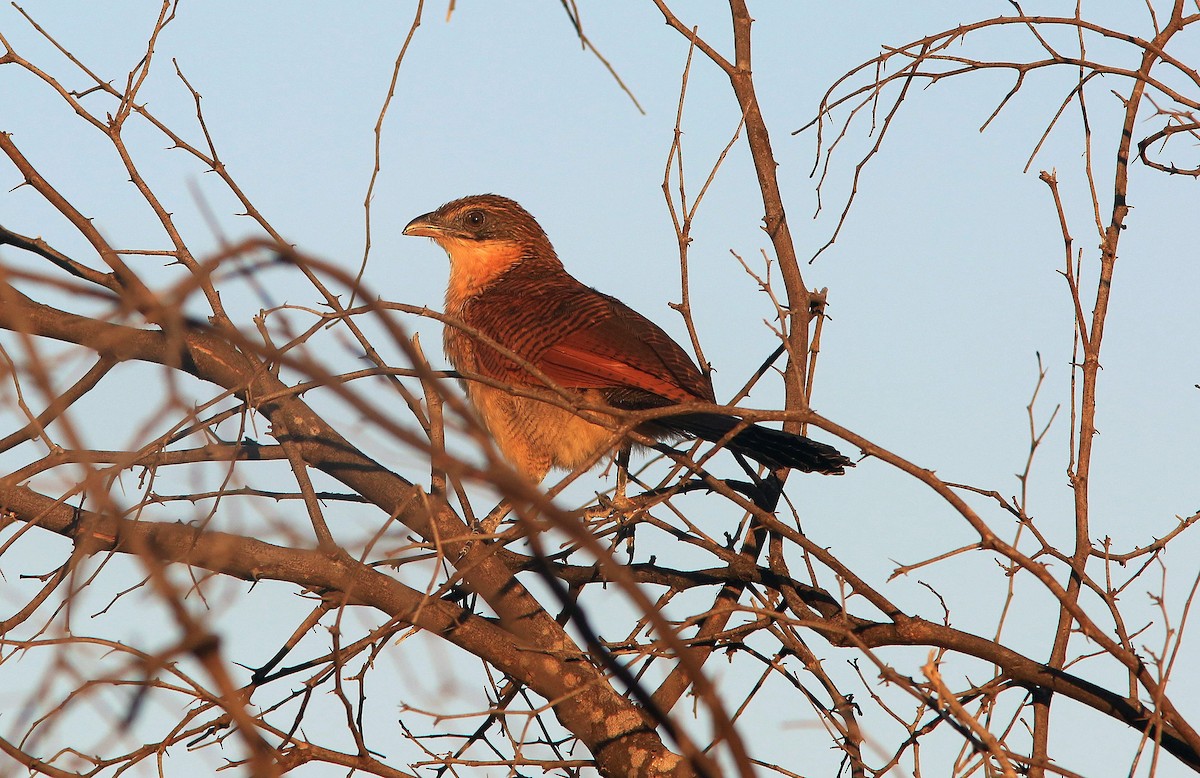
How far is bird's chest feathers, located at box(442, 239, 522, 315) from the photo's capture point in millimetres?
5258

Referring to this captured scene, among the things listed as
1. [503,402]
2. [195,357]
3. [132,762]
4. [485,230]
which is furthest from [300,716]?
[485,230]

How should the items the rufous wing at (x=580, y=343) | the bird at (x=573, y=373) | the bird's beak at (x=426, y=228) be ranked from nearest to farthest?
the bird at (x=573, y=373), the rufous wing at (x=580, y=343), the bird's beak at (x=426, y=228)

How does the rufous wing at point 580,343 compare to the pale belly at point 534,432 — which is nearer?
the rufous wing at point 580,343

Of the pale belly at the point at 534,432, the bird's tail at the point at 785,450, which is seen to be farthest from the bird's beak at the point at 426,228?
the bird's tail at the point at 785,450

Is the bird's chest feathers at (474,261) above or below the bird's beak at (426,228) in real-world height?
below

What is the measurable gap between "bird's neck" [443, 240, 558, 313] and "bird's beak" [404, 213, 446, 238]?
0.07 m

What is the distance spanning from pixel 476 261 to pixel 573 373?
138 centimetres

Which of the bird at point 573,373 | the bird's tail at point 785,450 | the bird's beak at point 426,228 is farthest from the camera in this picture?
the bird's beak at point 426,228

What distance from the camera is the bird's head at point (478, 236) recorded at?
5.25m

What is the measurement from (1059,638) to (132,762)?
6.91 feet

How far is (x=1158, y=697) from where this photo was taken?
218 cm

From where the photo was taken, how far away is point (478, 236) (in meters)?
5.32

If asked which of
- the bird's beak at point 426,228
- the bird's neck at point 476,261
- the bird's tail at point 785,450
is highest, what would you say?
the bird's beak at point 426,228

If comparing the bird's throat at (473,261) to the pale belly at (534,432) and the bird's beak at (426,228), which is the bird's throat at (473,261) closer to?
the bird's beak at (426,228)
